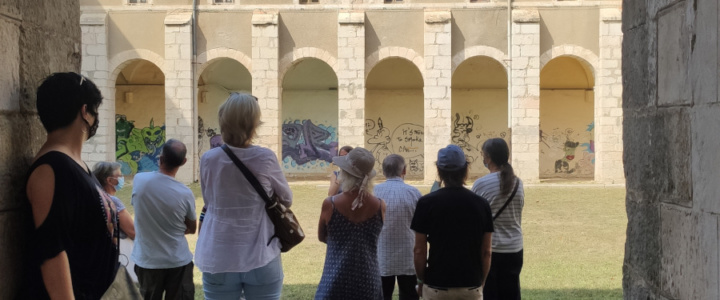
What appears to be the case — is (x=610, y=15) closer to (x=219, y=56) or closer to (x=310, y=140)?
(x=310, y=140)

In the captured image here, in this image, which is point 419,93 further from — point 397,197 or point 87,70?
point 397,197

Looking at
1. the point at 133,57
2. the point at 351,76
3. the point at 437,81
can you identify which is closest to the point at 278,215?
the point at 351,76

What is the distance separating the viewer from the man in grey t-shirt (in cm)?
486

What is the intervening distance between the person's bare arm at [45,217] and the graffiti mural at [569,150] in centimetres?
Answer: 2603

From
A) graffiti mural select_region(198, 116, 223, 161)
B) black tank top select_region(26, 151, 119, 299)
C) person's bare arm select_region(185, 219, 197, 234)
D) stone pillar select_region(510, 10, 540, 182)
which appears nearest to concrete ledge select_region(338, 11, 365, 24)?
stone pillar select_region(510, 10, 540, 182)

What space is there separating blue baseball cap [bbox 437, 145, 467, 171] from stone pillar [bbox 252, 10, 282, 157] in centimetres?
1819

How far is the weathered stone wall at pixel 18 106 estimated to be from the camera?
254cm

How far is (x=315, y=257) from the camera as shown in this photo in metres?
9.71

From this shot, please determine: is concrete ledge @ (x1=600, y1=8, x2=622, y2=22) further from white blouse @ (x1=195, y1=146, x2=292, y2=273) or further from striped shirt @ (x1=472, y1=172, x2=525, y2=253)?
white blouse @ (x1=195, y1=146, x2=292, y2=273)

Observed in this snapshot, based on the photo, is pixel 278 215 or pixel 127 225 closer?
pixel 278 215

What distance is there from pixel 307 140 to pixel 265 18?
6.80m

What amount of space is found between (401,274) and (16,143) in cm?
314

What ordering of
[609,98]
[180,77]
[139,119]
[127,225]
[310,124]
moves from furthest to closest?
[310,124]
[139,119]
[180,77]
[609,98]
[127,225]

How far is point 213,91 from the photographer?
1070 inches
